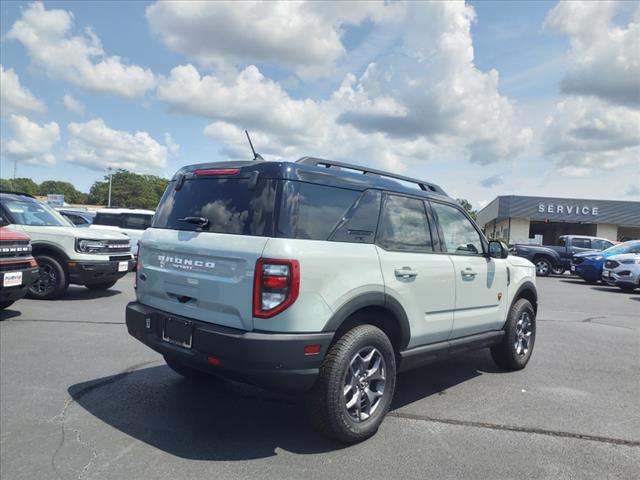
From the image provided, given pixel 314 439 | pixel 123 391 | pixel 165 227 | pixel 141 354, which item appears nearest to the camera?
pixel 314 439

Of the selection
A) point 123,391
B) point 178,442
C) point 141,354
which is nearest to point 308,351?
point 178,442

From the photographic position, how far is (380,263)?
3.57 meters

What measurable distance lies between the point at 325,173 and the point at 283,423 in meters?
1.93

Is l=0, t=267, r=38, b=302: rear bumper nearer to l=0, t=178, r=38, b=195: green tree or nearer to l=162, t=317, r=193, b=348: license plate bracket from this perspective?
l=162, t=317, r=193, b=348: license plate bracket

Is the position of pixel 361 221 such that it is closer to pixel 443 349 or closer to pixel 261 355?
pixel 261 355

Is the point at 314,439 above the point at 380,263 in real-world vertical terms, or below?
below

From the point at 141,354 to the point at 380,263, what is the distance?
326 centimetres

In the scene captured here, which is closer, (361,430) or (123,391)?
(361,430)

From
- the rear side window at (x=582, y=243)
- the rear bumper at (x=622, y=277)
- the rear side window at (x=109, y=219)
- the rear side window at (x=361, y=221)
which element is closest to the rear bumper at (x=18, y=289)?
the rear side window at (x=361, y=221)

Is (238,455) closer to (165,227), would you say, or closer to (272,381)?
(272,381)

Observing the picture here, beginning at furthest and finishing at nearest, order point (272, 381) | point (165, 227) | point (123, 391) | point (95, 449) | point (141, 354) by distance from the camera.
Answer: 1. point (141, 354)
2. point (123, 391)
3. point (165, 227)
4. point (95, 449)
5. point (272, 381)

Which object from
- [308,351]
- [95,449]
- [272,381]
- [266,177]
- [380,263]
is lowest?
[95,449]

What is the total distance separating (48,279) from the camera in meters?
9.08

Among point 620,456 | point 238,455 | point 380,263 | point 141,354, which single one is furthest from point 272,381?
point 141,354
